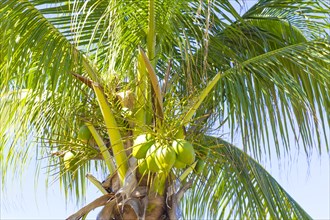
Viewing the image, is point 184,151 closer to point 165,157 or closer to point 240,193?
point 165,157

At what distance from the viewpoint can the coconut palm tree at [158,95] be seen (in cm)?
334

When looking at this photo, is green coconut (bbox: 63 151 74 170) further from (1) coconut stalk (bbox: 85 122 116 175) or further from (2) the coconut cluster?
(2) the coconut cluster

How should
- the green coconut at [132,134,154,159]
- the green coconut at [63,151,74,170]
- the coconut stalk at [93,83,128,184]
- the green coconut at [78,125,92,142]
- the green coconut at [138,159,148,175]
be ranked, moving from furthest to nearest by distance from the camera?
the green coconut at [63,151,74,170] → the green coconut at [78,125,92,142] → the coconut stalk at [93,83,128,184] → the green coconut at [138,159,148,175] → the green coconut at [132,134,154,159]

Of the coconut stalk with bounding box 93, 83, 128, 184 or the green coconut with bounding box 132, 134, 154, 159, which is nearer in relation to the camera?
the green coconut with bounding box 132, 134, 154, 159

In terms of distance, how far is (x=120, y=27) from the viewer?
3668 millimetres

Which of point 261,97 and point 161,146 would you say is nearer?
point 161,146

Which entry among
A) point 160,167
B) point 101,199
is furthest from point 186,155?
point 101,199

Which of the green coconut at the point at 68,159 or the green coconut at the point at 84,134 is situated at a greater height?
the green coconut at the point at 84,134

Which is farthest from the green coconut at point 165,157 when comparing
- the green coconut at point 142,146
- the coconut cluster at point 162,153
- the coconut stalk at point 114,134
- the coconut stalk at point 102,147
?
the coconut stalk at point 102,147

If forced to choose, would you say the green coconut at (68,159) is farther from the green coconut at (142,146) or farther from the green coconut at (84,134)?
the green coconut at (142,146)

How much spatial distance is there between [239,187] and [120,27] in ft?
5.28

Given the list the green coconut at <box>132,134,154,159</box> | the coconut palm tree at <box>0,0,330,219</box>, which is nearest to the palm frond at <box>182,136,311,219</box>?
the coconut palm tree at <box>0,0,330,219</box>

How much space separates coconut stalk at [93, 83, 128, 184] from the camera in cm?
343

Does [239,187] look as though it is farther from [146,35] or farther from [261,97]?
[146,35]
